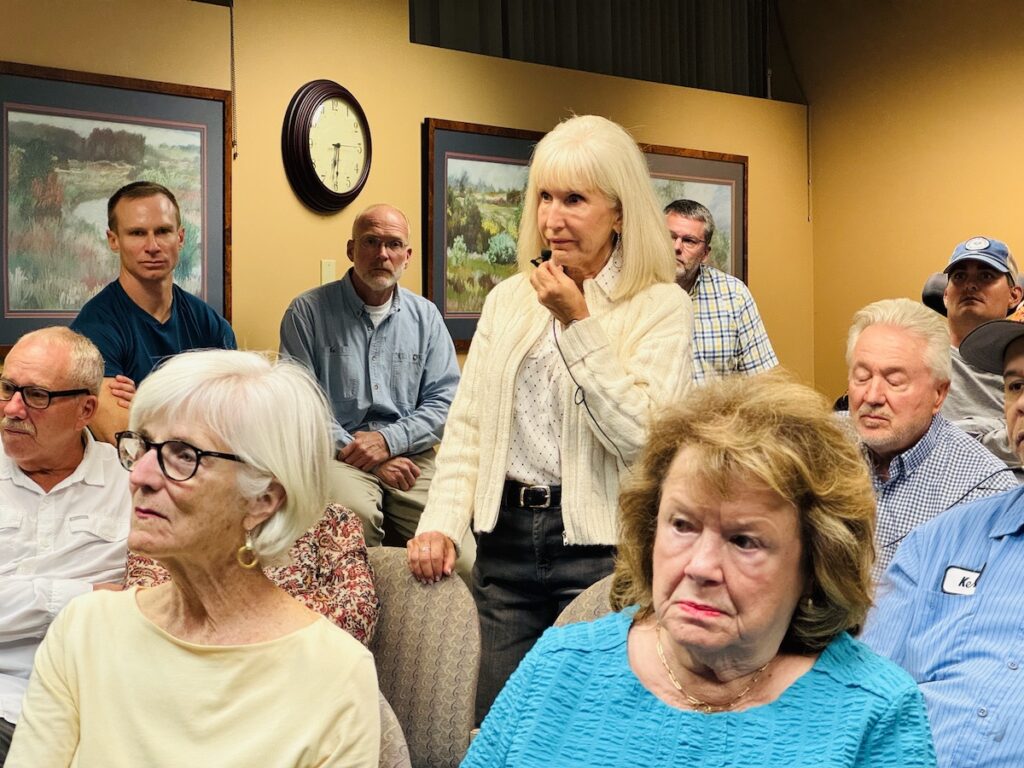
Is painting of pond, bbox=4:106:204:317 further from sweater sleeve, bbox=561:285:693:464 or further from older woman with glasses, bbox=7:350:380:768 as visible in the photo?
older woman with glasses, bbox=7:350:380:768

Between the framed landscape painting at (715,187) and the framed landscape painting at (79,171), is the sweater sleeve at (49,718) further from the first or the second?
the framed landscape painting at (715,187)

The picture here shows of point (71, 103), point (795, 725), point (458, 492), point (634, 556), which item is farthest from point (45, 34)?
point (795, 725)

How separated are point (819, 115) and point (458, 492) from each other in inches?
205

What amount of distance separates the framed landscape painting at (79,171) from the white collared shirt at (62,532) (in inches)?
67.3

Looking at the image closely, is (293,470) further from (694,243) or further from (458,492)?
(694,243)

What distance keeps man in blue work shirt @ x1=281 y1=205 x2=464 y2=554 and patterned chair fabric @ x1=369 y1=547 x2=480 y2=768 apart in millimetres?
2005

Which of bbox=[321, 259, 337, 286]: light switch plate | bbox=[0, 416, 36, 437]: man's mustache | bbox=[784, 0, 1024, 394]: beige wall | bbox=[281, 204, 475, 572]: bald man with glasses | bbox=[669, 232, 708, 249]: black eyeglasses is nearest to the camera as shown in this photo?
bbox=[0, 416, 36, 437]: man's mustache

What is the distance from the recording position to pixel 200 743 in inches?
64.8

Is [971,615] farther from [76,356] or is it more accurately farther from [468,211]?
[468,211]

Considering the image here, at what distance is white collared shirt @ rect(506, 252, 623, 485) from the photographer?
7.89ft

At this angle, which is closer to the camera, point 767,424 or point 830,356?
point 767,424

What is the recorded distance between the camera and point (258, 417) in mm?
1695

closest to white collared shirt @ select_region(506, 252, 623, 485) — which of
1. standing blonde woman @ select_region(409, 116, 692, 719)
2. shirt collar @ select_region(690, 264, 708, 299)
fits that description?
standing blonde woman @ select_region(409, 116, 692, 719)

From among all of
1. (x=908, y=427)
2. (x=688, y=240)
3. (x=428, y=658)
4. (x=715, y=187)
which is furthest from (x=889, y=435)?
(x=715, y=187)
